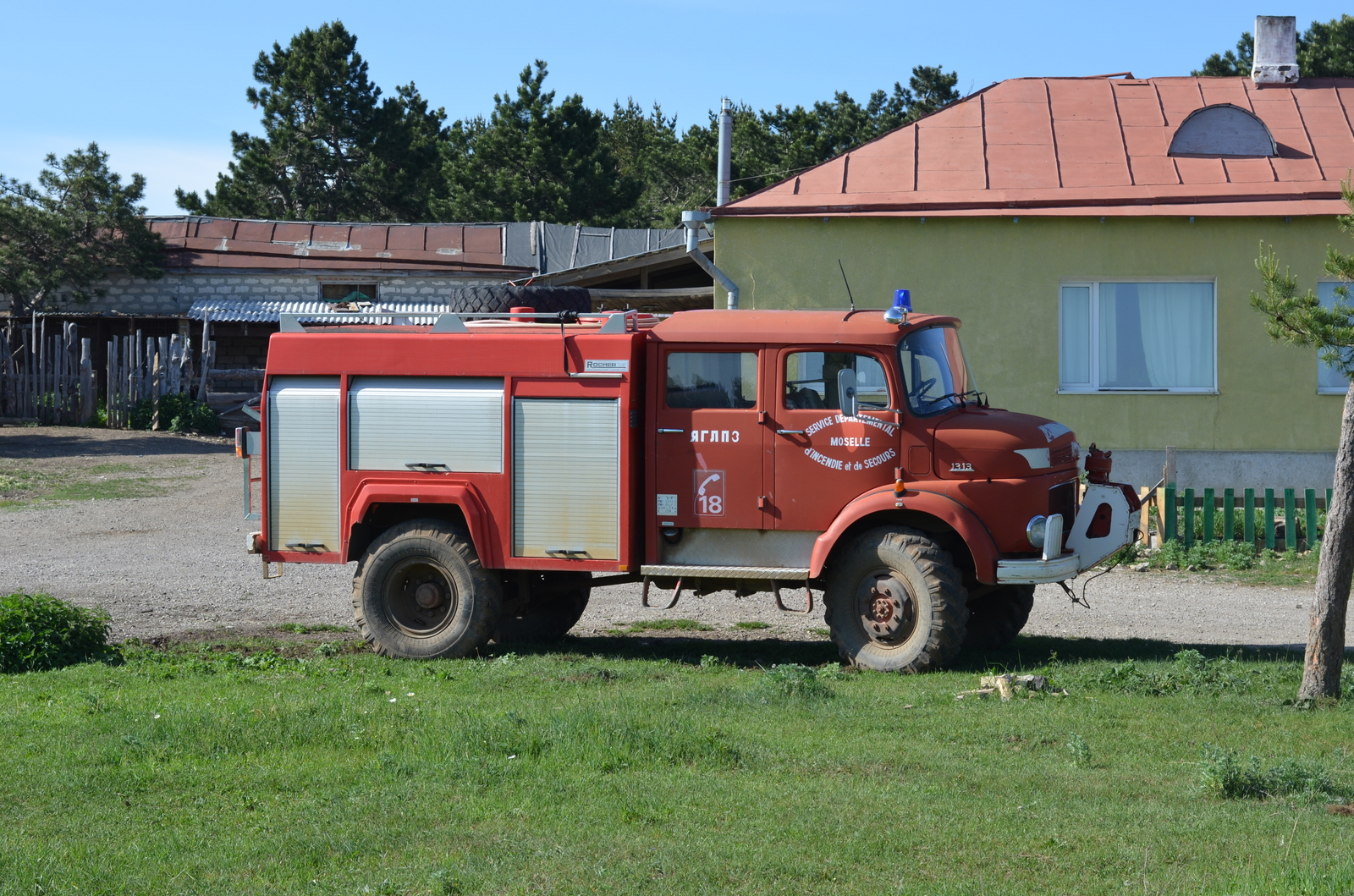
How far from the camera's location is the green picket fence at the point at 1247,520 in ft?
48.0

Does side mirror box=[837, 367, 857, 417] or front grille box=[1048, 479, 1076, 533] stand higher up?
side mirror box=[837, 367, 857, 417]

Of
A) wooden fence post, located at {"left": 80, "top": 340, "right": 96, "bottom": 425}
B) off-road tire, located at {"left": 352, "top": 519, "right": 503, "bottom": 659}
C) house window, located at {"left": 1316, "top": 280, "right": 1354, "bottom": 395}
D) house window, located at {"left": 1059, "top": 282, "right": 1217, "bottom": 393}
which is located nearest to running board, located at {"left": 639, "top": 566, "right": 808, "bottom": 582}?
off-road tire, located at {"left": 352, "top": 519, "right": 503, "bottom": 659}

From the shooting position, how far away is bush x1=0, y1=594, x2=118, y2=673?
923 cm

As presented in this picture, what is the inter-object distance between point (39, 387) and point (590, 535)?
22.5 metres

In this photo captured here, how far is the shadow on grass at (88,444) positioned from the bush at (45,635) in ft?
50.0

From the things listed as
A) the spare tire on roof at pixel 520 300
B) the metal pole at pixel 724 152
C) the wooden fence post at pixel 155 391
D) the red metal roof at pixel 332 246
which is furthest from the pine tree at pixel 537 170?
the spare tire on roof at pixel 520 300

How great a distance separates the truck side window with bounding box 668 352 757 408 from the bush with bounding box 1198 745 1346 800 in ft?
14.3

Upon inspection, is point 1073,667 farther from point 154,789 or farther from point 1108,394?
point 1108,394

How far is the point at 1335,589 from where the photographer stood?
7.68 metres

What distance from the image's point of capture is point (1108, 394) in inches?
651

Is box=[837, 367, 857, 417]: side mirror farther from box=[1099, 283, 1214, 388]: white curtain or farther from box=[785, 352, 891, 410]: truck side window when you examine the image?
box=[1099, 283, 1214, 388]: white curtain

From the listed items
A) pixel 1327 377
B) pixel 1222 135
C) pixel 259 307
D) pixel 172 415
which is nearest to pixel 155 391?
pixel 172 415

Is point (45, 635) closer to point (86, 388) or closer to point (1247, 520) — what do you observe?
point (1247, 520)

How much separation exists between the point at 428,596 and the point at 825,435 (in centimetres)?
326
